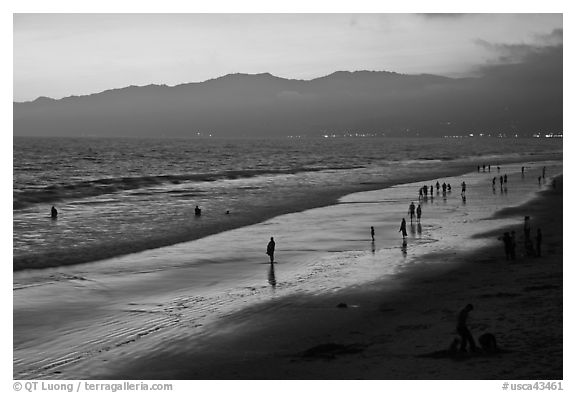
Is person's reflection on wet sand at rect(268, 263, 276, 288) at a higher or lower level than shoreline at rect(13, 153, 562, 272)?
lower

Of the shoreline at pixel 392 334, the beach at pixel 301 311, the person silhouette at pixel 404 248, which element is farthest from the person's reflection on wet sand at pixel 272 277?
the person silhouette at pixel 404 248

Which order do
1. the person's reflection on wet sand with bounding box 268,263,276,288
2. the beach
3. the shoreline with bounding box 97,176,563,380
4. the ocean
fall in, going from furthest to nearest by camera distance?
the ocean → the person's reflection on wet sand with bounding box 268,263,276,288 → the beach → the shoreline with bounding box 97,176,563,380

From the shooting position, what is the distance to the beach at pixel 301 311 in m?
15.9

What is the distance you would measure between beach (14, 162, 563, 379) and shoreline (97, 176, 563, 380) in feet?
0.18

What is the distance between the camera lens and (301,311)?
21.5m

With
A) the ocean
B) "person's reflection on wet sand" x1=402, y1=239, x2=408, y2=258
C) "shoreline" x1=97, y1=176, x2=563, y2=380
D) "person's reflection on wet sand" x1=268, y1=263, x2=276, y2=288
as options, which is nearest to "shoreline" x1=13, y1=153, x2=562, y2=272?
the ocean

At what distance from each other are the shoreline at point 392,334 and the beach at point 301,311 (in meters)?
0.05

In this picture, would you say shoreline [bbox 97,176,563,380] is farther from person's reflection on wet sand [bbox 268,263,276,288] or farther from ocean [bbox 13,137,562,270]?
ocean [bbox 13,137,562,270]

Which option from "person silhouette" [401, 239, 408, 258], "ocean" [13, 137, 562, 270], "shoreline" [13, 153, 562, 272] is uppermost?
"ocean" [13, 137, 562, 270]

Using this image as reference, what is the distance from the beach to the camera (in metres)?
15.9
